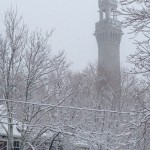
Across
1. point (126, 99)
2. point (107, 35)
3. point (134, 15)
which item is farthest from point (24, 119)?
point (107, 35)

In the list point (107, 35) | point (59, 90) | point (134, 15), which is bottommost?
point (59, 90)

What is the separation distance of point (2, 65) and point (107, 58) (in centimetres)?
4796

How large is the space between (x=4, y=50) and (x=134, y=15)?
31.8 feet

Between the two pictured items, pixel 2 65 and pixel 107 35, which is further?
pixel 107 35

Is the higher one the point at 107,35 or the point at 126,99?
the point at 107,35

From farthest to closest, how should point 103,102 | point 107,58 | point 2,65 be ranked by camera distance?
point 107,58 → point 103,102 → point 2,65

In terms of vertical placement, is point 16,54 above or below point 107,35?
below

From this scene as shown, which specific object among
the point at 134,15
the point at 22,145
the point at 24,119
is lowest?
the point at 22,145

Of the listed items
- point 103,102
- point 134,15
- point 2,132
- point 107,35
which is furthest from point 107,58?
point 134,15

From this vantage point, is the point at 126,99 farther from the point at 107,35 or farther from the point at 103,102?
the point at 107,35

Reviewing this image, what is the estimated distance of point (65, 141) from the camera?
1692 centimetres

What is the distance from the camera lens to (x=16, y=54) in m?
17.1

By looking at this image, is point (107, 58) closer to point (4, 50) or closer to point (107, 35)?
point (107, 35)

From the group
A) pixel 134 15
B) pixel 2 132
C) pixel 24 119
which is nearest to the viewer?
pixel 134 15
